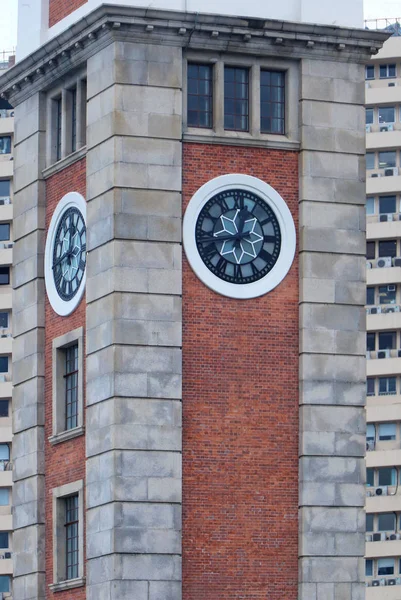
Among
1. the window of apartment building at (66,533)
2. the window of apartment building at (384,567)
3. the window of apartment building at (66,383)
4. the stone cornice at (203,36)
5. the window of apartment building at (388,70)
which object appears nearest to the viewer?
the stone cornice at (203,36)

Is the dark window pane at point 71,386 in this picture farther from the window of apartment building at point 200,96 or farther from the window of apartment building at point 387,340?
the window of apartment building at point 387,340

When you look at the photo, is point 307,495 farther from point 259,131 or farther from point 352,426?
point 259,131

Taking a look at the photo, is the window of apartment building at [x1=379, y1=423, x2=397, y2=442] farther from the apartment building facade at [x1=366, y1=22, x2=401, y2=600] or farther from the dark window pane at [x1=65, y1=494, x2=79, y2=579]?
the dark window pane at [x1=65, y1=494, x2=79, y2=579]

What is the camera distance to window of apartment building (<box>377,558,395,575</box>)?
4075 inches

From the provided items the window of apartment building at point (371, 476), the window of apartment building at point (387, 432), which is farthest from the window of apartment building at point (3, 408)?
the window of apartment building at point (387, 432)

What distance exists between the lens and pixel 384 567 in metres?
104

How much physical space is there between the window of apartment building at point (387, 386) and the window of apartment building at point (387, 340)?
1.40 m

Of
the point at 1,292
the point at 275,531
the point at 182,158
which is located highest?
the point at 1,292

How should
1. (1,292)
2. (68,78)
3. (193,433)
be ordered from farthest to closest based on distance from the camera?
(1,292), (68,78), (193,433)

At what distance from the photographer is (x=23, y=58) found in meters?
59.0

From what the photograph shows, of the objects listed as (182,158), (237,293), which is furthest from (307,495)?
(182,158)

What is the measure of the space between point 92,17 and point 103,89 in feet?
5.59

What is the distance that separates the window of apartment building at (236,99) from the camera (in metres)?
56.1

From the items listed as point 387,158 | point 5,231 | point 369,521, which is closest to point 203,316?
point 369,521
